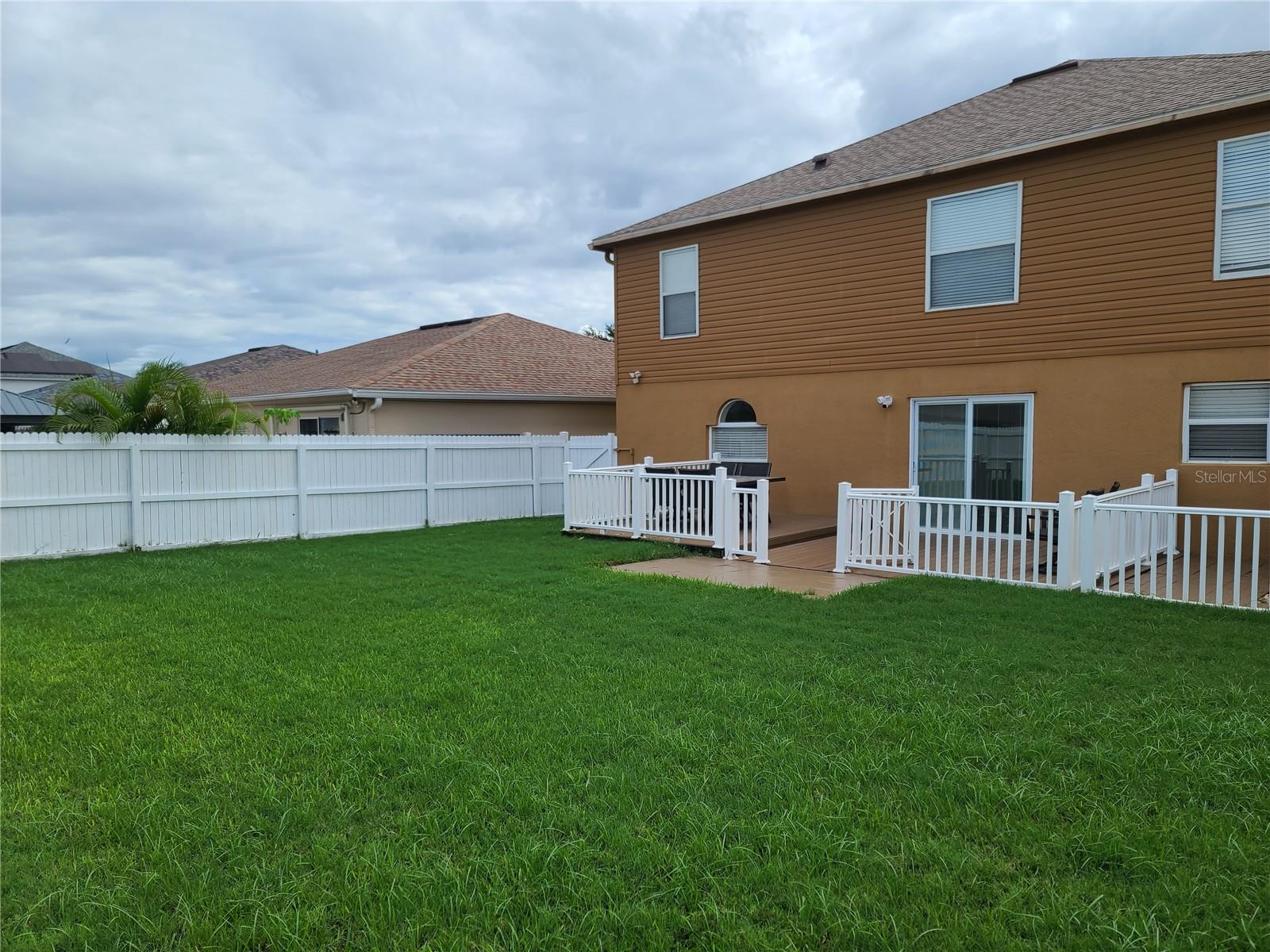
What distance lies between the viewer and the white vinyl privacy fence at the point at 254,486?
985 cm

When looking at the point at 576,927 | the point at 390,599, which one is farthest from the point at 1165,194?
the point at 576,927

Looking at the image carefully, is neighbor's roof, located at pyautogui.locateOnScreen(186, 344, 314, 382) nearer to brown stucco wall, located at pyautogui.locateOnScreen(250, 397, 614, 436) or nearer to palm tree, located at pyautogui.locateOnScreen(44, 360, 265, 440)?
brown stucco wall, located at pyautogui.locateOnScreen(250, 397, 614, 436)

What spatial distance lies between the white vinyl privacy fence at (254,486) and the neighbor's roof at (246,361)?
51.3 feet

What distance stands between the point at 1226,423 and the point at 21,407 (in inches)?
782

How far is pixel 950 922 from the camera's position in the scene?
2410mm

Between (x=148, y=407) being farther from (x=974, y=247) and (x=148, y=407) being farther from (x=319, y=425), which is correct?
(x=974, y=247)

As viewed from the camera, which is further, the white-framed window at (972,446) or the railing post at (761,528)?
the white-framed window at (972,446)

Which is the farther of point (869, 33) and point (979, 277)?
point (869, 33)

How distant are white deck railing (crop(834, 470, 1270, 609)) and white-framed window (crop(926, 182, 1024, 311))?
3.02 meters

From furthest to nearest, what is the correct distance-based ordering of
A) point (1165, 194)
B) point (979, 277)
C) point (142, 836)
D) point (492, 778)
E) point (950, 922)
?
point (979, 277), point (1165, 194), point (492, 778), point (142, 836), point (950, 922)

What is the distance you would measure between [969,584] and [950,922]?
5584 mm

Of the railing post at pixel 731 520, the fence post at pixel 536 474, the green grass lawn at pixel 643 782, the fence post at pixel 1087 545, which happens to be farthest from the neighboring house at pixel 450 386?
the fence post at pixel 1087 545

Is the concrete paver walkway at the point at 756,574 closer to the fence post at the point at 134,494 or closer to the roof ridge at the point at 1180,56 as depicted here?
the fence post at the point at 134,494

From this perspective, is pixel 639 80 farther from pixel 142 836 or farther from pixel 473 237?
pixel 142 836
